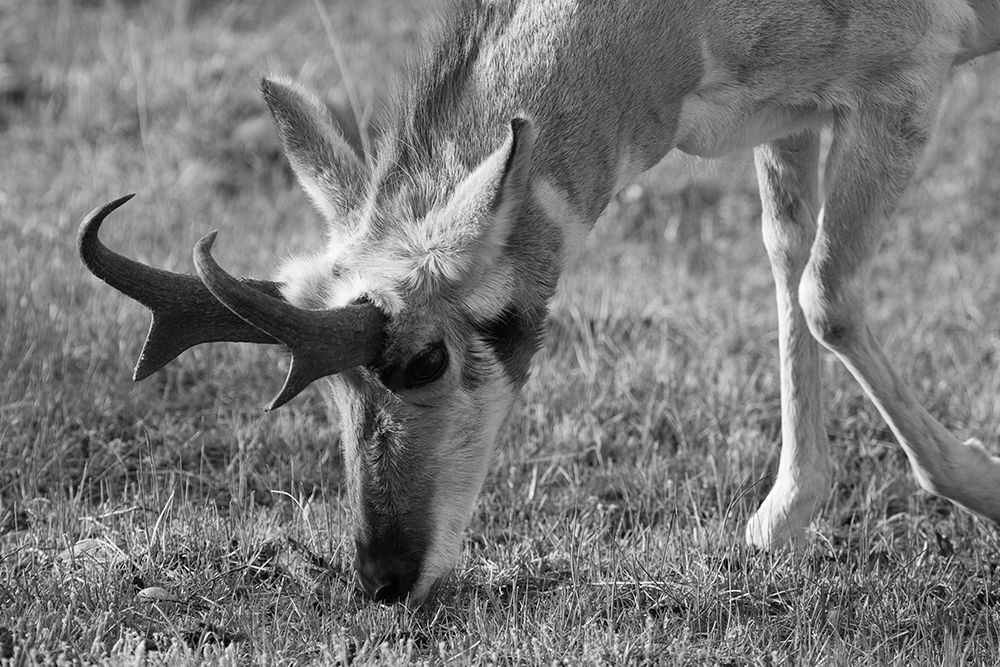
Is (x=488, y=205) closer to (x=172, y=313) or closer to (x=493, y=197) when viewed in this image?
(x=493, y=197)

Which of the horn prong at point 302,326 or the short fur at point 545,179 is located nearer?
the horn prong at point 302,326

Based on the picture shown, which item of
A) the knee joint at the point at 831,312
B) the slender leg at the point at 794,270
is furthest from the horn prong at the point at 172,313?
the slender leg at the point at 794,270

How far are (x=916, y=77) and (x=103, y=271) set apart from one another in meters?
2.89

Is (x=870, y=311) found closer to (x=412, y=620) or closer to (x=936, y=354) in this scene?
(x=936, y=354)

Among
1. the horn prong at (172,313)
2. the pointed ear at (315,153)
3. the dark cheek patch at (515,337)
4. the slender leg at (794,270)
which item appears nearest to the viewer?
the horn prong at (172,313)

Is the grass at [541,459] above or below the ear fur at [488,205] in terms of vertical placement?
below

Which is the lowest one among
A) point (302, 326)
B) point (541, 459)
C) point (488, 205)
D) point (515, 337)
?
point (541, 459)

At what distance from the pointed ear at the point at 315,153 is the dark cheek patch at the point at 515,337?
0.64 m

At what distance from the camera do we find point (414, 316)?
4113 millimetres

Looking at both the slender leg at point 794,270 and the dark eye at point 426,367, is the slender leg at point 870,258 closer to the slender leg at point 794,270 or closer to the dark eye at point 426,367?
the slender leg at point 794,270

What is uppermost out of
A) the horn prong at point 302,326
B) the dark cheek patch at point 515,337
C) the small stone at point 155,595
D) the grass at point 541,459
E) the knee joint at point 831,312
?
the horn prong at point 302,326

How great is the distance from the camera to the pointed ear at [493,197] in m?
3.88

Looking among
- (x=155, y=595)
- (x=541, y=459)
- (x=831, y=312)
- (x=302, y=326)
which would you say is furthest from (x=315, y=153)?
(x=831, y=312)

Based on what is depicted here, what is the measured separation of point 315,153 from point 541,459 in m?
1.62
